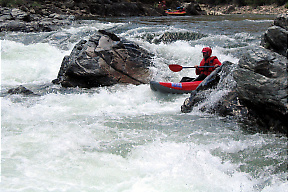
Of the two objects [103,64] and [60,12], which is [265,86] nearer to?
[103,64]

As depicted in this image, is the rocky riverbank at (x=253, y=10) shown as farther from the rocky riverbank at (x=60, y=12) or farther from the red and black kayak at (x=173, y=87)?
the red and black kayak at (x=173, y=87)

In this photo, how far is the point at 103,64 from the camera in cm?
773

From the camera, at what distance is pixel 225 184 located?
3164 mm

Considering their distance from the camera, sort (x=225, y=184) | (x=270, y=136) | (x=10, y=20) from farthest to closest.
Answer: (x=10, y=20)
(x=270, y=136)
(x=225, y=184)

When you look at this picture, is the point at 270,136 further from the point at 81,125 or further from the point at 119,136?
the point at 81,125

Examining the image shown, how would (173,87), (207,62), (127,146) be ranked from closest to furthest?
(127,146)
(173,87)
(207,62)

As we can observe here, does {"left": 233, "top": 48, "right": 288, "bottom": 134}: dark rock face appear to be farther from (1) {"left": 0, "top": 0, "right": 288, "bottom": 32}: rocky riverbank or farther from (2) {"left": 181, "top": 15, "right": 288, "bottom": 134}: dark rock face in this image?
(1) {"left": 0, "top": 0, "right": 288, "bottom": 32}: rocky riverbank

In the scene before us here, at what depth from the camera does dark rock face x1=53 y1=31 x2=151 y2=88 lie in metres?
7.57

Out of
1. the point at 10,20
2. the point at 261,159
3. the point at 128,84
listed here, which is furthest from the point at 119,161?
the point at 10,20

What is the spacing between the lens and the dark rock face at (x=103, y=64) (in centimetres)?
757

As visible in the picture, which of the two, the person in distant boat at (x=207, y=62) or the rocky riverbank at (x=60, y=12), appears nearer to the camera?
the person in distant boat at (x=207, y=62)

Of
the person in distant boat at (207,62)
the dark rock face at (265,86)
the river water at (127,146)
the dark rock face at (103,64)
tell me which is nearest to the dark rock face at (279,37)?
the dark rock face at (265,86)

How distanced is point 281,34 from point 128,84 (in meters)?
4.08

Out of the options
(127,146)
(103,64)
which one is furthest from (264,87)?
(103,64)
